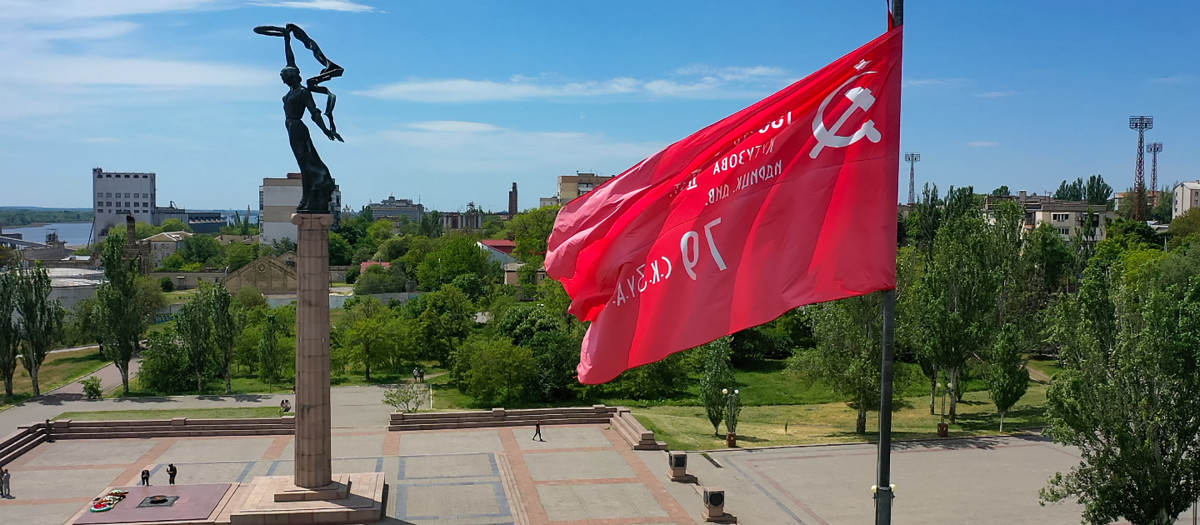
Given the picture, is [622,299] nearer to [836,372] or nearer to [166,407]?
[836,372]

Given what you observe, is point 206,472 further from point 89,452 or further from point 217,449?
point 89,452

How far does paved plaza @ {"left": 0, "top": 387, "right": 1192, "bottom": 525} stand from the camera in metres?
27.9

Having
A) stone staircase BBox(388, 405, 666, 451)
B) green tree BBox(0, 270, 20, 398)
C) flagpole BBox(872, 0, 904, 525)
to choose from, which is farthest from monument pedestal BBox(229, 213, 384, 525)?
green tree BBox(0, 270, 20, 398)

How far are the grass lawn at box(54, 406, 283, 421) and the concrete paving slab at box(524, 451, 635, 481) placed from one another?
14.5 meters

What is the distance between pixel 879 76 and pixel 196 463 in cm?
3104

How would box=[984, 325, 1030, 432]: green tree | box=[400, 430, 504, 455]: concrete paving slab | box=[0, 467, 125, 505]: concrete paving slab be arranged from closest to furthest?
box=[0, 467, 125, 505]: concrete paving slab, box=[400, 430, 504, 455]: concrete paving slab, box=[984, 325, 1030, 432]: green tree

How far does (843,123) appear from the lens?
10.6 m

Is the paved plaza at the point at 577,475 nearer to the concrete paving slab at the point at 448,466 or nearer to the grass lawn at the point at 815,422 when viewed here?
the concrete paving slab at the point at 448,466

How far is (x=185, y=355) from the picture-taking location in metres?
50.2

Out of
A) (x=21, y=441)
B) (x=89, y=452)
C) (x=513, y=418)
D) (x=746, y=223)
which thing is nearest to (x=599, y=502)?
(x=513, y=418)

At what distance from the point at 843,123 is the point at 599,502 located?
20663 millimetres

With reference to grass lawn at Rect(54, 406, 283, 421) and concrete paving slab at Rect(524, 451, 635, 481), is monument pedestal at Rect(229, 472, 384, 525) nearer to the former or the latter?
concrete paving slab at Rect(524, 451, 635, 481)

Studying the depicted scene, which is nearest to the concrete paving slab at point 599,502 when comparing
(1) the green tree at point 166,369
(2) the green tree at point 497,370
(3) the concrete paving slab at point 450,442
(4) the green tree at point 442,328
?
(3) the concrete paving slab at point 450,442

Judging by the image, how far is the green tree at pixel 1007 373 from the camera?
39219 mm
